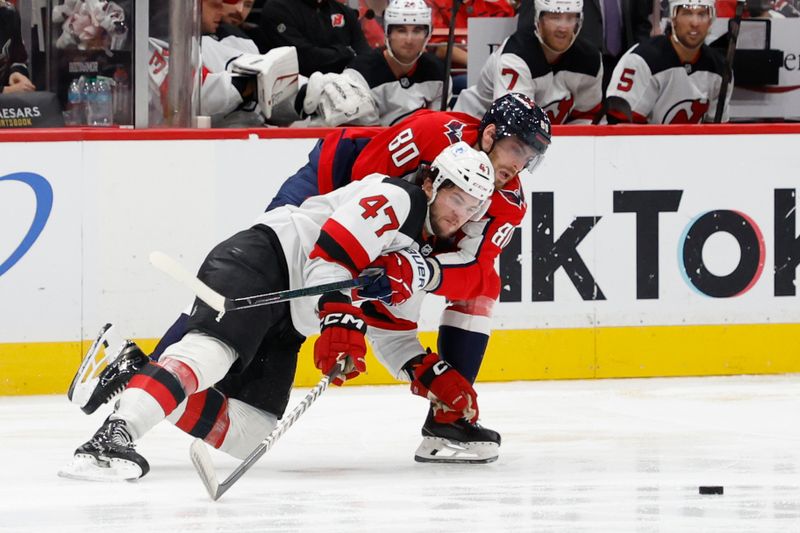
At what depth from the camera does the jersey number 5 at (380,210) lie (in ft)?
11.4

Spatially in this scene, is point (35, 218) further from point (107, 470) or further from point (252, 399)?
point (107, 470)

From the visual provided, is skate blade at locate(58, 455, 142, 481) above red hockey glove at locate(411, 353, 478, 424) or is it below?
below

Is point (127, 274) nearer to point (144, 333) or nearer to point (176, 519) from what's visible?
point (144, 333)

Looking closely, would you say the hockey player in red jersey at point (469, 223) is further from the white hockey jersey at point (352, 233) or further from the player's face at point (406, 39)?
the player's face at point (406, 39)

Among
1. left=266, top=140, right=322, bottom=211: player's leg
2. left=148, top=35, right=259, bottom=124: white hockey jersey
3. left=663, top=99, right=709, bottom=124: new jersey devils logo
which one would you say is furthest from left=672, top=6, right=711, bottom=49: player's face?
left=266, top=140, right=322, bottom=211: player's leg

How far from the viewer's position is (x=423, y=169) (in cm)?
372

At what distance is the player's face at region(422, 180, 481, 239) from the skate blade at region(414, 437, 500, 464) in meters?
0.58

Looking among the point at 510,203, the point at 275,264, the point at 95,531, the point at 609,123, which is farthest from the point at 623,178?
the point at 95,531

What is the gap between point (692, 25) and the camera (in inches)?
230

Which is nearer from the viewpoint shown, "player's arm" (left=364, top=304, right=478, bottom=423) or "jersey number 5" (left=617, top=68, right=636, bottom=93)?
"player's arm" (left=364, top=304, right=478, bottom=423)

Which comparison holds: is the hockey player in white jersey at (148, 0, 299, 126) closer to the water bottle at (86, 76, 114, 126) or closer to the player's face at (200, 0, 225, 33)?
the player's face at (200, 0, 225, 33)

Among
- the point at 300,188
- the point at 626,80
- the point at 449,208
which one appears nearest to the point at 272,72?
the point at 626,80

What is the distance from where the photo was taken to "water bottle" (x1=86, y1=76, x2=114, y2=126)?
507 centimetres

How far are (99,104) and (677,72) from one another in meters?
2.19
